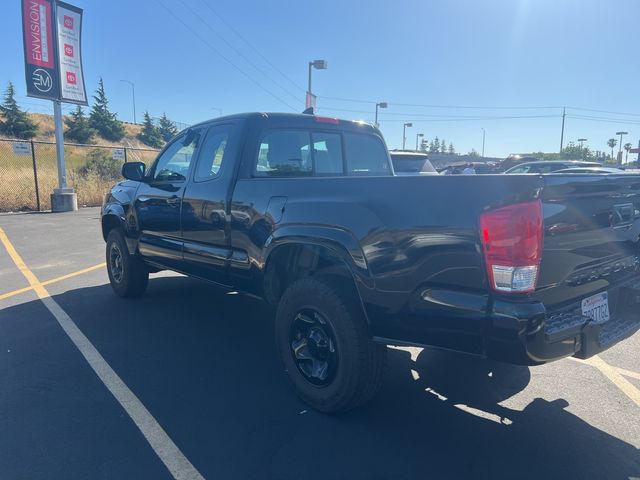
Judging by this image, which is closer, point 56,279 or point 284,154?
point 284,154

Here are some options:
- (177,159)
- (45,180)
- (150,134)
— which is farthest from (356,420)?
(150,134)

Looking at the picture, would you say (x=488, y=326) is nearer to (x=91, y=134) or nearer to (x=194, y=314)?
(x=194, y=314)

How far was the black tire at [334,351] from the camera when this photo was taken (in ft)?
9.40

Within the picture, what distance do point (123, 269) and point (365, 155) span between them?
3.10 metres

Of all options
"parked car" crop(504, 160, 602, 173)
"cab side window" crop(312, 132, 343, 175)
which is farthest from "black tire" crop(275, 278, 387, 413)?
"parked car" crop(504, 160, 602, 173)

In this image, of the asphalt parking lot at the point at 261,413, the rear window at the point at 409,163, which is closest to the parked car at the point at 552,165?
the rear window at the point at 409,163

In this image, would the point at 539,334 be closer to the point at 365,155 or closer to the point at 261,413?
the point at 261,413

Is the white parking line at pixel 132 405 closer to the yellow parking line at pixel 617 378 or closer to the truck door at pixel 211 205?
the truck door at pixel 211 205

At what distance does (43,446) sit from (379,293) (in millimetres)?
2121

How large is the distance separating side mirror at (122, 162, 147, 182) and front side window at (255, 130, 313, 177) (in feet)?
6.04

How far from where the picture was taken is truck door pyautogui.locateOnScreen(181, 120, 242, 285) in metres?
3.91

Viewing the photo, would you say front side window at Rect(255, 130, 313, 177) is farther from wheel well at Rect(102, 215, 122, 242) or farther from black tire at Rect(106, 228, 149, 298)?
wheel well at Rect(102, 215, 122, 242)

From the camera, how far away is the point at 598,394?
3.39 meters

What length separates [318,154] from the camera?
14.1ft
